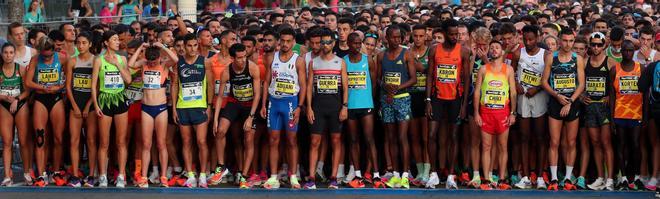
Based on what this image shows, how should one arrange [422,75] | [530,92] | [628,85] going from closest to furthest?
[628,85] < [530,92] < [422,75]

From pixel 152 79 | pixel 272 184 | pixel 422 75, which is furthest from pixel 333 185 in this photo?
pixel 152 79

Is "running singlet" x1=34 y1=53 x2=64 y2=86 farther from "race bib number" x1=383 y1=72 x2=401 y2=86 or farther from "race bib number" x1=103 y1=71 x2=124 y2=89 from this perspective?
"race bib number" x1=383 y1=72 x2=401 y2=86

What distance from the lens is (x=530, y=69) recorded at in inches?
533

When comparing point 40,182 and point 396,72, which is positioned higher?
point 396,72

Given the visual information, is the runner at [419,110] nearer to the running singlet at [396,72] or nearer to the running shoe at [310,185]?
the running singlet at [396,72]

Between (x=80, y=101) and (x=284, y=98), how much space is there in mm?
2329

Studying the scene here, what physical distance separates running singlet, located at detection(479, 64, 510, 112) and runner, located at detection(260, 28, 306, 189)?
80.1 inches

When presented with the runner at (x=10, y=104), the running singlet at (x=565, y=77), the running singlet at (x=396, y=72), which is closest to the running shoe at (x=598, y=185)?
the running singlet at (x=565, y=77)

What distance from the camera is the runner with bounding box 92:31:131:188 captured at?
539 inches

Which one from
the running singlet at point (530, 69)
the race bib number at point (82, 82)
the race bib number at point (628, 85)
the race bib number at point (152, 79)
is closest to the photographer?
the race bib number at point (628, 85)

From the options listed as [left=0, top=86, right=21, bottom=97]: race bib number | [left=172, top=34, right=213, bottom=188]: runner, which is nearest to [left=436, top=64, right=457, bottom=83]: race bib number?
[left=172, top=34, right=213, bottom=188]: runner

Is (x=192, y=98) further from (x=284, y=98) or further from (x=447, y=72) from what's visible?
(x=447, y=72)

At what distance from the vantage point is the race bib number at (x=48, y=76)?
1388 cm

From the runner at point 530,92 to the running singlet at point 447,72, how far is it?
65cm
